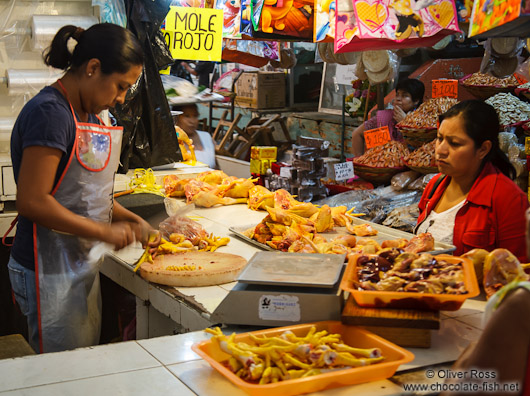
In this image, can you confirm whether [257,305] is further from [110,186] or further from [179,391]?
[110,186]

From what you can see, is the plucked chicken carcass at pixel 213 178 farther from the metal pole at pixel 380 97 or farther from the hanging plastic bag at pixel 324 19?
the metal pole at pixel 380 97

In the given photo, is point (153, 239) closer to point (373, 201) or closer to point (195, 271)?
point (195, 271)

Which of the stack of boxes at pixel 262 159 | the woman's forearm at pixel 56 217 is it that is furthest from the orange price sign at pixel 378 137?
the woman's forearm at pixel 56 217

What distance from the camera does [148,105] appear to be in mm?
4906

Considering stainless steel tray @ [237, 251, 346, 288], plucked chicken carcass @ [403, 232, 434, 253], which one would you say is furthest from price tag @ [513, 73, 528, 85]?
stainless steel tray @ [237, 251, 346, 288]

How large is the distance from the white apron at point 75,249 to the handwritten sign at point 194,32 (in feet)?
8.25

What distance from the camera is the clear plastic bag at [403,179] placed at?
210 inches

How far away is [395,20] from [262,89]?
702 cm

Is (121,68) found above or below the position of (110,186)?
above

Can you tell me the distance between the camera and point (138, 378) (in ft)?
6.23

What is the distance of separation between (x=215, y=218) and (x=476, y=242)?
1.72 meters

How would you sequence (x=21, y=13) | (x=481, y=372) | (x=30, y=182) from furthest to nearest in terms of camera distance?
(x=21, y=13) → (x=30, y=182) → (x=481, y=372)

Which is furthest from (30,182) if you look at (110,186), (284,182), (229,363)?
(284,182)

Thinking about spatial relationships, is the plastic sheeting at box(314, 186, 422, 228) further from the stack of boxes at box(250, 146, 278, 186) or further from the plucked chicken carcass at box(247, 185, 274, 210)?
the plucked chicken carcass at box(247, 185, 274, 210)
